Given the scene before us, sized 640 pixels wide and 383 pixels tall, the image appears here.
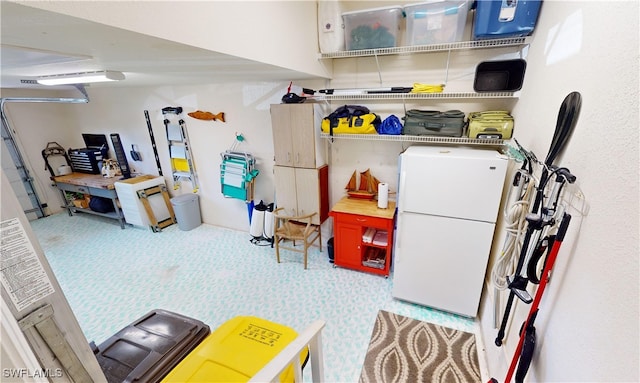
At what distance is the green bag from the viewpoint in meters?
2.22

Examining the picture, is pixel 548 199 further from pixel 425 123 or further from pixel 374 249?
pixel 374 249

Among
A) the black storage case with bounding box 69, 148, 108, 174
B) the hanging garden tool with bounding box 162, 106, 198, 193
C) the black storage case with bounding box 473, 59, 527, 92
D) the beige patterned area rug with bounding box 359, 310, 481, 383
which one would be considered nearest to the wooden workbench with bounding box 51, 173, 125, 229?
the black storage case with bounding box 69, 148, 108, 174

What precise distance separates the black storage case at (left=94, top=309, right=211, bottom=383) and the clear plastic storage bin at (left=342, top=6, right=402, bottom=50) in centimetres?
259

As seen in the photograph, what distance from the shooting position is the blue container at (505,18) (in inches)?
67.1

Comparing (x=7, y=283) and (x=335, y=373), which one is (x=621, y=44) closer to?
(x=7, y=283)

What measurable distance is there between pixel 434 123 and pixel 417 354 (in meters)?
1.93

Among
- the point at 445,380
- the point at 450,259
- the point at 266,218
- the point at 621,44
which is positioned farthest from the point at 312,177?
the point at 621,44

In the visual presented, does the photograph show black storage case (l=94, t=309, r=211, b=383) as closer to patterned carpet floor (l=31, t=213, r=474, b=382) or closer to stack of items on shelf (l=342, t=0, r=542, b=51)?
patterned carpet floor (l=31, t=213, r=474, b=382)

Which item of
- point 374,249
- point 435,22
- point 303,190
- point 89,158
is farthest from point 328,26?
point 89,158

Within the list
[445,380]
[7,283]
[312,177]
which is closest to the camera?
[7,283]

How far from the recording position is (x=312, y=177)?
9.62 ft

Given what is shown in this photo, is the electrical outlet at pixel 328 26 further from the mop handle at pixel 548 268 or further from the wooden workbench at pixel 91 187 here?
the wooden workbench at pixel 91 187

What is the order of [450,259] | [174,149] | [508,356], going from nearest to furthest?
[508,356] < [450,259] < [174,149]

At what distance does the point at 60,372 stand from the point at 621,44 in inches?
70.8
